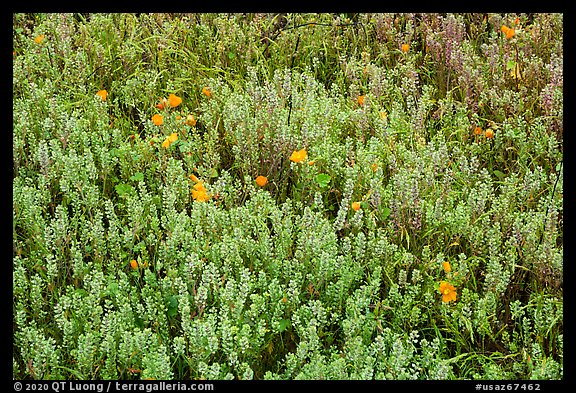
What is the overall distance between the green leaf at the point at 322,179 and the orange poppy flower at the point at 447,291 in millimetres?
858

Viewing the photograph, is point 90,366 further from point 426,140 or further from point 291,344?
point 426,140

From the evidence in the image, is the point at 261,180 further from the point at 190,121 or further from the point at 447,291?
the point at 447,291

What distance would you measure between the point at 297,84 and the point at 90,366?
2.33 metres

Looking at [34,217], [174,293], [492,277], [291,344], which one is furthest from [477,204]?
[34,217]

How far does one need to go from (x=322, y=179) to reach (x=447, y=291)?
926 mm

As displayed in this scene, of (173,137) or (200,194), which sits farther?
(173,137)

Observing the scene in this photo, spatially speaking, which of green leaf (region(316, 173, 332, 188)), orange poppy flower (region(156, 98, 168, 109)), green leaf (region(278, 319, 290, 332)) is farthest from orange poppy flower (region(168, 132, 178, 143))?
green leaf (region(278, 319, 290, 332))

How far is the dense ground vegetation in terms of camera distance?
2727 mm

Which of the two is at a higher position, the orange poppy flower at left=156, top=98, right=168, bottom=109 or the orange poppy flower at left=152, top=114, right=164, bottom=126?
A: the orange poppy flower at left=156, top=98, right=168, bottom=109

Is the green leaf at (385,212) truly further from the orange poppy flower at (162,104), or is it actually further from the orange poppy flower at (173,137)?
the orange poppy flower at (162,104)

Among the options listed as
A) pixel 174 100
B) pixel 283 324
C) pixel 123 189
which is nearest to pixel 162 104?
pixel 174 100

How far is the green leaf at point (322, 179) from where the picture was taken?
3.50 m

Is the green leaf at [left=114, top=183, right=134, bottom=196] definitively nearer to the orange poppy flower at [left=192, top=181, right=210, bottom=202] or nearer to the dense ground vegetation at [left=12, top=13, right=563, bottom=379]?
the dense ground vegetation at [left=12, top=13, right=563, bottom=379]

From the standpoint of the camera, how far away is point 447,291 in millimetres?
2906
